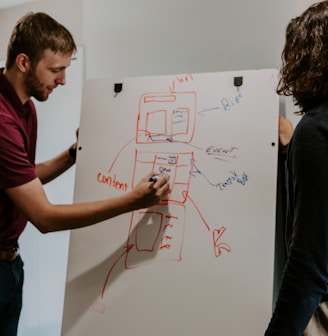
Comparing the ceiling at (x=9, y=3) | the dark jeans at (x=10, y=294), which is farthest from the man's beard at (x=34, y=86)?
the ceiling at (x=9, y=3)

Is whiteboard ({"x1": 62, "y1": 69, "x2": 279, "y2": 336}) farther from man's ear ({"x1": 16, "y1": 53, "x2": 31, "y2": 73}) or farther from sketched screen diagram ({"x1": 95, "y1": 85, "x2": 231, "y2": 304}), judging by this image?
man's ear ({"x1": 16, "y1": 53, "x2": 31, "y2": 73})

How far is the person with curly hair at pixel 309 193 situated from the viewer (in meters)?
0.83

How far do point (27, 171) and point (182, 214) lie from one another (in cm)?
52

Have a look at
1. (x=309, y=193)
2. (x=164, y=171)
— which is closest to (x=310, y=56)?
(x=309, y=193)

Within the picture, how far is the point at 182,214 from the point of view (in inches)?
51.9

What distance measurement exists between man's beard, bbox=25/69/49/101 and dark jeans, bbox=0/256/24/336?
0.61m

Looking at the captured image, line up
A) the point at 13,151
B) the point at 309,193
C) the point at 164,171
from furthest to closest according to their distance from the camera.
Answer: the point at 164,171, the point at 13,151, the point at 309,193

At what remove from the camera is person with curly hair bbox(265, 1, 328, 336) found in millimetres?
829

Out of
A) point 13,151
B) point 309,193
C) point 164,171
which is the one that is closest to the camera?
point 309,193

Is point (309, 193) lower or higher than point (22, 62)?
lower

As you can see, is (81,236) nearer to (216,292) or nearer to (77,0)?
(216,292)

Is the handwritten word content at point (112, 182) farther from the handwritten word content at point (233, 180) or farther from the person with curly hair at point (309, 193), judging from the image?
the person with curly hair at point (309, 193)

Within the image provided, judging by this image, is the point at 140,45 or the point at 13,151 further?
the point at 140,45

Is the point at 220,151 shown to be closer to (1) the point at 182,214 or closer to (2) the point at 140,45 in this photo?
(1) the point at 182,214
